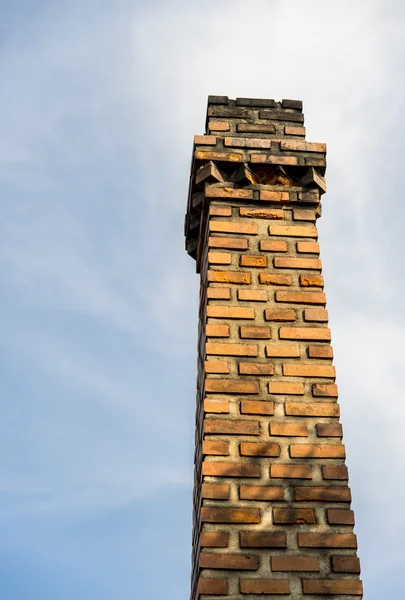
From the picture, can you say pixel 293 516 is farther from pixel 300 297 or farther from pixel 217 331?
pixel 300 297

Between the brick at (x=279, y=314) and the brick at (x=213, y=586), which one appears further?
the brick at (x=279, y=314)

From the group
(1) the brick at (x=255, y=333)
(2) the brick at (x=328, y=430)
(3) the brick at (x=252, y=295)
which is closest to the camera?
(2) the brick at (x=328, y=430)

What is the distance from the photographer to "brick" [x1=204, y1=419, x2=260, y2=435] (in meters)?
2.84

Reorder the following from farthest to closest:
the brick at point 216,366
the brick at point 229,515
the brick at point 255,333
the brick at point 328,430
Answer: the brick at point 255,333 < the brick at point 216,366 < the brick at point 328,430 < the brick at point 229,515

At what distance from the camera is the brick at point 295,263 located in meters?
3.33

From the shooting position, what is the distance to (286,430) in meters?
2.87

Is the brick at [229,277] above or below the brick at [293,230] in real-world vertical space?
below

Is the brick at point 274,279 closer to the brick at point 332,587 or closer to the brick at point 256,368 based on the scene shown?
the brick at point 256,368

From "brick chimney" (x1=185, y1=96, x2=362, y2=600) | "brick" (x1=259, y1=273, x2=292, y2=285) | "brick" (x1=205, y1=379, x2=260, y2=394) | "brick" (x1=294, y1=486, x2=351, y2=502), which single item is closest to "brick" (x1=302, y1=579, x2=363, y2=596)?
"brick chimney" (x1=185, y1=96, x2=362, y2=600)

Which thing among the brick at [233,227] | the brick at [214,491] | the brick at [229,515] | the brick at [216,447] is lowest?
the brick at [229,515]

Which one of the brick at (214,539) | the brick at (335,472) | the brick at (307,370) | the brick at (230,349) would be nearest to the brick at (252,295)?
the brick at (230,349)

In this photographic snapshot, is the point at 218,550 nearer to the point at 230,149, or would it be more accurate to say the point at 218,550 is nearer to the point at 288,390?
the point at 288,390

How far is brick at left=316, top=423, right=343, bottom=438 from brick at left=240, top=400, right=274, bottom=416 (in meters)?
0.21

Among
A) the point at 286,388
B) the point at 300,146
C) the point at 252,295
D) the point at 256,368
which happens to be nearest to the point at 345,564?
the point at 286,388
